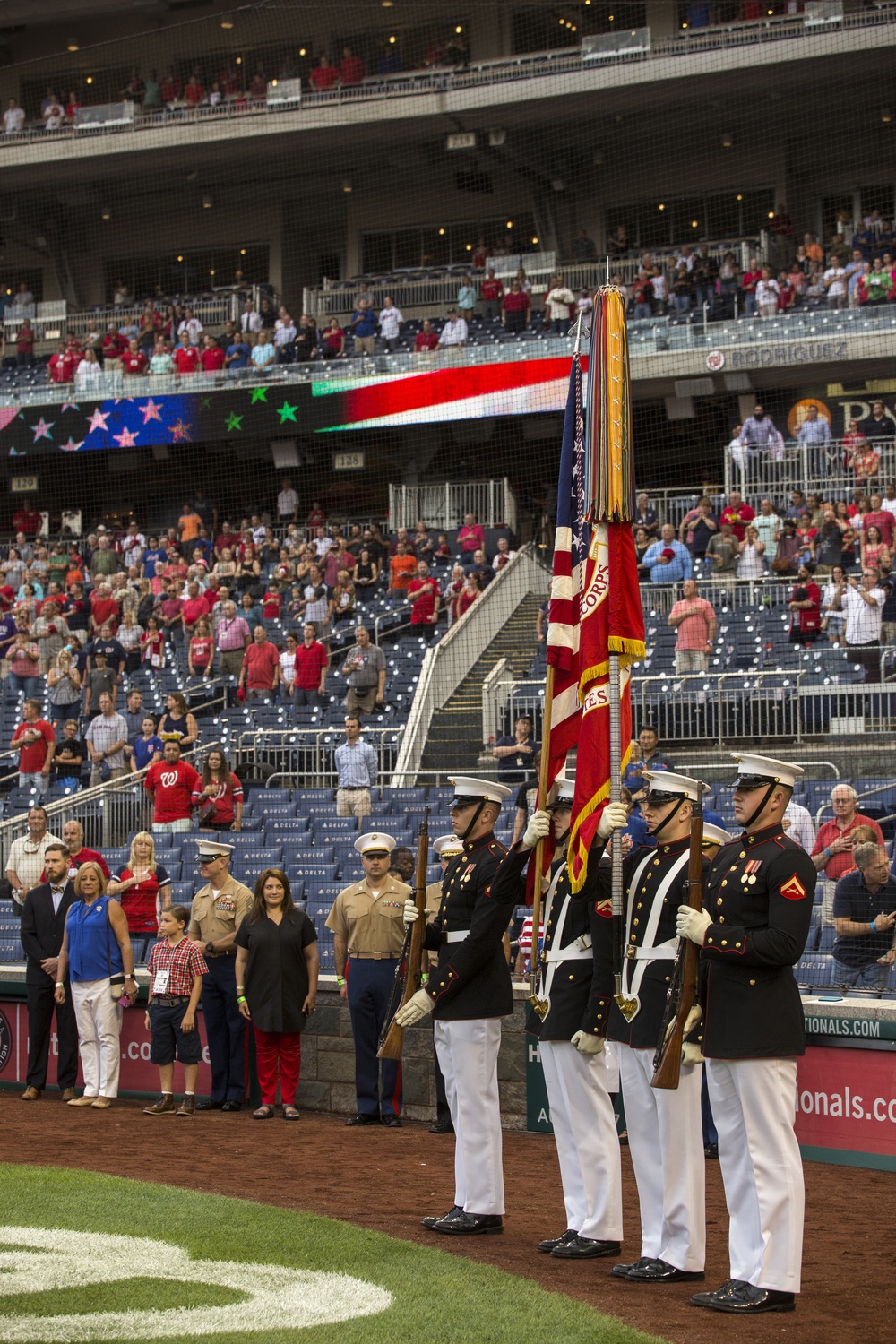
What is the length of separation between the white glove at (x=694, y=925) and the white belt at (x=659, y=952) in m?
0.45

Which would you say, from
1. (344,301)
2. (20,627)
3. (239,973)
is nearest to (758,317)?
(344,301)

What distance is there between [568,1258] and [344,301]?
85.2ft

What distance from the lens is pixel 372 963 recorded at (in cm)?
991

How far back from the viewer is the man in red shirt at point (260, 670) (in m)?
18.5

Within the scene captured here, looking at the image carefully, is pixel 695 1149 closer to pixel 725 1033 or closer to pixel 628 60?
pixel 725 1033

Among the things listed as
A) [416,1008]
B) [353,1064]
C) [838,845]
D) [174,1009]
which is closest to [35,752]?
[174,1009]

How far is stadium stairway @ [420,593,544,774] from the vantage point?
655 inches

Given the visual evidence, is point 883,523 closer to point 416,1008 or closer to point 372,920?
point 372,920

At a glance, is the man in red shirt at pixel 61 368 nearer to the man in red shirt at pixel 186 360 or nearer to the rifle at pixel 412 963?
the man in red shirt at pixel 186 360

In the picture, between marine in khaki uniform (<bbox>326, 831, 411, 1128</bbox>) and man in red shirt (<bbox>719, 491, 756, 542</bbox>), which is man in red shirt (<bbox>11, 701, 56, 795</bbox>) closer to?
marine in khaki uniform (<bbox>326, 831, 411, 1128</bbox>)

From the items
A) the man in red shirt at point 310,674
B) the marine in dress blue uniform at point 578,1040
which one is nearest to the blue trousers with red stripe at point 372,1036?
the marine in dress blue uniform at point 578,1040

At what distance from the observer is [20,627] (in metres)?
21.2

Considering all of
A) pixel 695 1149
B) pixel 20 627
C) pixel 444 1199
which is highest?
pixel 20 627

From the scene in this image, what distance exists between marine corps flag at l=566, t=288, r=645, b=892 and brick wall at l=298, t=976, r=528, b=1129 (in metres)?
2.99
